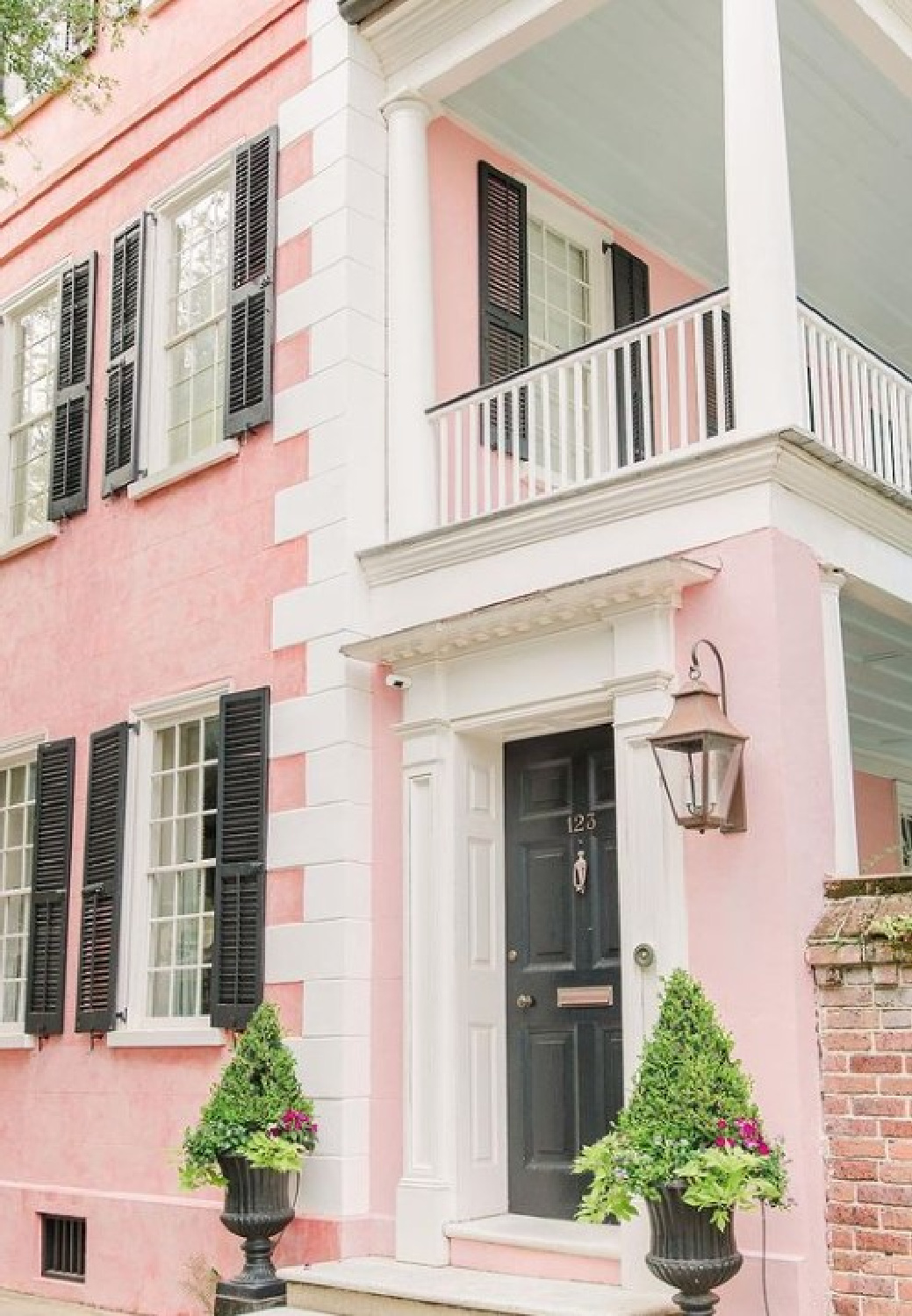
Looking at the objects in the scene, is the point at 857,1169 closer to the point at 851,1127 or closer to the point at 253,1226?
the point at 851,1127

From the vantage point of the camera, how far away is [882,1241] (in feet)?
18.7

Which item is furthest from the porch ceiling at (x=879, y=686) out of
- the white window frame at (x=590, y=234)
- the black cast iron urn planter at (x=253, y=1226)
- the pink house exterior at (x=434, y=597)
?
the black cast iron urn planter at (x=253, y=1226)

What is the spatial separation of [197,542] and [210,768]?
1352mm

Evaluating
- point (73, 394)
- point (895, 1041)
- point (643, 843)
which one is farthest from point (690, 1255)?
point (73, 394)

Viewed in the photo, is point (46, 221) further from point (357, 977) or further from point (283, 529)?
point (357, 977)

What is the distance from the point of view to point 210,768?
28.0 feet

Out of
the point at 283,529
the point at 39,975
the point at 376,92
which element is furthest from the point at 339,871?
the point at 376,92

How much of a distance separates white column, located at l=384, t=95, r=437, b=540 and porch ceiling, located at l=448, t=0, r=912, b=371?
1.97ft

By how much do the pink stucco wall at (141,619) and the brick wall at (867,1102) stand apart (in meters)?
2.55

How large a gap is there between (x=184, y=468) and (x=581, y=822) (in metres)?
3.34

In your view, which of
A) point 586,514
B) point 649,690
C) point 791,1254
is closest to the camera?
point 791,1254

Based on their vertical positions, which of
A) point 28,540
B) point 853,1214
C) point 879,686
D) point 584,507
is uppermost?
point 28,540

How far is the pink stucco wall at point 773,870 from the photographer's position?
5816mm

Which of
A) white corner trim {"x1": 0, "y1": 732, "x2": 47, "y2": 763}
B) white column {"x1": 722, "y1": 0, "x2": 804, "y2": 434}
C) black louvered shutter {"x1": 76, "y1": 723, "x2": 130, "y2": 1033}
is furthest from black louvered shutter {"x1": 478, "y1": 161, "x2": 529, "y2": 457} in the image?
white corner trim {"x1": 0, "y1": 732, "x2": 47, "y2": 763}
